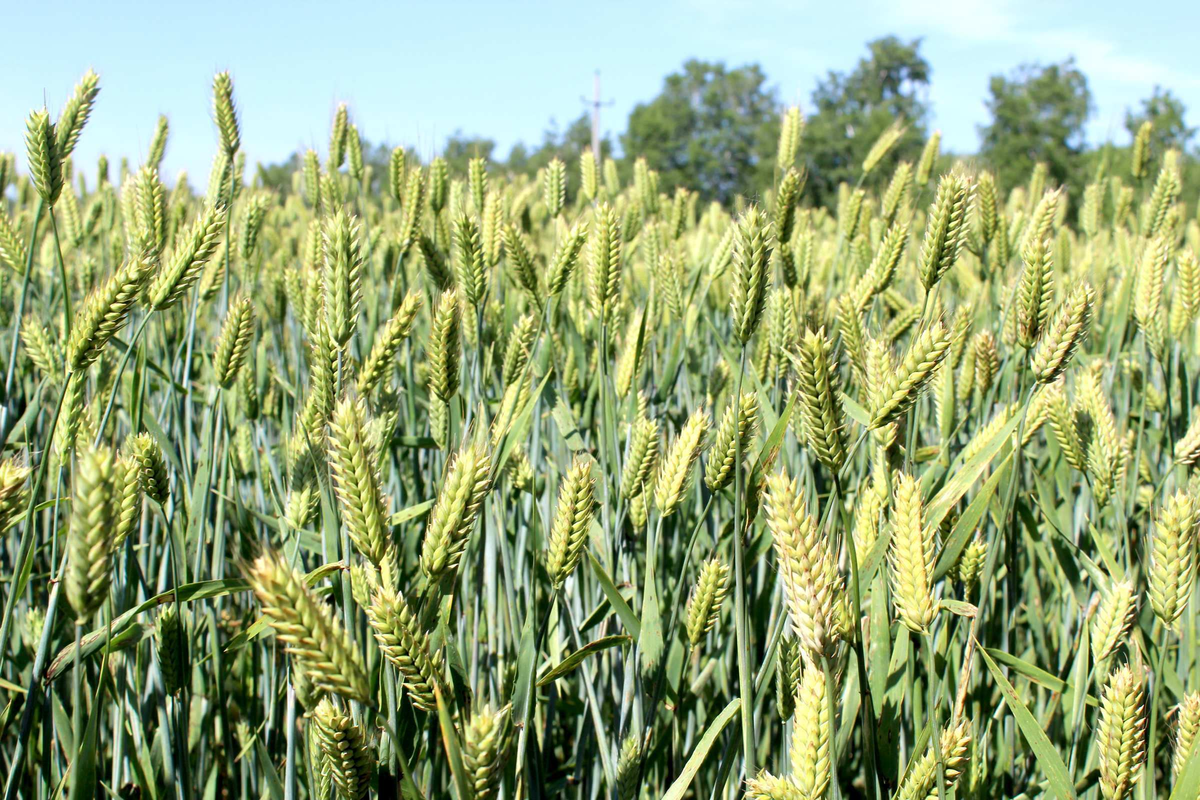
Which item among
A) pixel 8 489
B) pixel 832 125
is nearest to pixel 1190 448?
pixel 8 489

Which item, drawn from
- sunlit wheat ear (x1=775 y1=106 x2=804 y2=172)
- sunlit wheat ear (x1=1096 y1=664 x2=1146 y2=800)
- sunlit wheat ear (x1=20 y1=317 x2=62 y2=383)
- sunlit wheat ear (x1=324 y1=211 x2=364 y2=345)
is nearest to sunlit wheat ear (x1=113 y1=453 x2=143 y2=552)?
sunlit wheat ear (x1=324 y1=211 x2=364 y2=345)

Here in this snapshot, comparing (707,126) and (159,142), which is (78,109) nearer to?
(159,142)

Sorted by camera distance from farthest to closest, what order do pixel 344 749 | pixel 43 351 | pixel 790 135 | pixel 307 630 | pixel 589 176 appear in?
pixel 589 176
pixel 790 135
pixel 43 351
pixel 344 749
pixel 307 630

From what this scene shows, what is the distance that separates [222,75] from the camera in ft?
5.74

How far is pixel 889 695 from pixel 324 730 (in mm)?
730

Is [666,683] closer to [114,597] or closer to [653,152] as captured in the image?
[114,597]

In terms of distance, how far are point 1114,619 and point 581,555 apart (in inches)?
29.1

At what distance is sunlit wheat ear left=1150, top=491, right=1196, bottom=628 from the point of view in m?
0.99

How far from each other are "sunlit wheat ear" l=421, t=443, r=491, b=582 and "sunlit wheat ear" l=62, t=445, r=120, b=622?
0.27 meters

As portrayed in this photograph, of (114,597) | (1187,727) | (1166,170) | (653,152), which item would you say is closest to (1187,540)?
(1187,727)

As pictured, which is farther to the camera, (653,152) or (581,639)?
(653,152)

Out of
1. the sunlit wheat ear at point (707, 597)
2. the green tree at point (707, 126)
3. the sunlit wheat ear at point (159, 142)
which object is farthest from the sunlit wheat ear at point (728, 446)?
the green tree at point (707, 126)

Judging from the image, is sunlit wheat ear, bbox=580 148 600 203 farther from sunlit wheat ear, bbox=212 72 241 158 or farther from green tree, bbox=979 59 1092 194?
green tree, bbox=979 59 1092 194

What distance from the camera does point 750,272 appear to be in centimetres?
108
